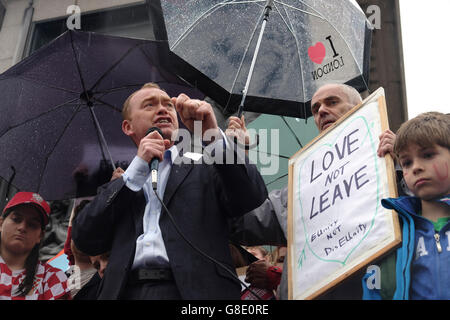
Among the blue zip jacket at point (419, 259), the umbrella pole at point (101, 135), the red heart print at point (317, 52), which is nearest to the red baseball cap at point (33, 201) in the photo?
the umbrella pole at point (101, 135)

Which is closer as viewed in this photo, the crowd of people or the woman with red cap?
the crowd of people

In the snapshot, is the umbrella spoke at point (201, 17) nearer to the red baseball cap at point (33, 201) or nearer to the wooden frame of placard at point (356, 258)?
the wooden frame of placard at point (356, 258)

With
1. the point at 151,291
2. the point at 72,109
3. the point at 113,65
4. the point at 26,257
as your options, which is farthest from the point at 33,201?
the point at 151,291

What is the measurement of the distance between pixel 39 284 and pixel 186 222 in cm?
170

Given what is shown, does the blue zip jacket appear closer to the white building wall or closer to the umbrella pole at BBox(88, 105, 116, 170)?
the umbrella pole at BBox(88, 105, 116, 170)

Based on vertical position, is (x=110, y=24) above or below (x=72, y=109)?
above

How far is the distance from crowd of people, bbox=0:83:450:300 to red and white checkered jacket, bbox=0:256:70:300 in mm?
596

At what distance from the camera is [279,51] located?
4.53 m

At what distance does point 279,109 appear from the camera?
4.59 m

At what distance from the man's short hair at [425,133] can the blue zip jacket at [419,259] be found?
11.1 inches

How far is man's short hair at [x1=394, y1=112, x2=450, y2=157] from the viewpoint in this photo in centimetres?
291

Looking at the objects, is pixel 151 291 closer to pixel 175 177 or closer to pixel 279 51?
pixel 175 177

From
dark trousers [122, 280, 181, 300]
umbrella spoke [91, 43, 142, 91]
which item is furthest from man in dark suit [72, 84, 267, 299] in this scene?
umbrella spoke [91, 43, 142, 91]

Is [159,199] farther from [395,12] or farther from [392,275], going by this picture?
[395,12]
